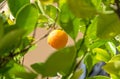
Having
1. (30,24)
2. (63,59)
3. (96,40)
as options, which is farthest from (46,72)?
(96,40)

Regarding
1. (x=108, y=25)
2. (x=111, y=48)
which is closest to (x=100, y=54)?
(x=111, y=48)

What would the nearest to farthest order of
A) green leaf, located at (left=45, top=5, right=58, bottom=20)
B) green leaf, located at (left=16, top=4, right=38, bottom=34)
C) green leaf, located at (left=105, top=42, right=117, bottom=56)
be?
green leaf, located at (left=16, top=4, right=38, bottom=34) < green leaf, located at (left=45, top=5, right=58, bottom=20) < green leaf, located at (left=105, top=42, right=117, bottom=56)

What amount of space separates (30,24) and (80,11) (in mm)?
145

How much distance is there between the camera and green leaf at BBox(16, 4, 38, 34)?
49cm

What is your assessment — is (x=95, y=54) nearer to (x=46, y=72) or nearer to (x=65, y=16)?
(x=65, y=16)

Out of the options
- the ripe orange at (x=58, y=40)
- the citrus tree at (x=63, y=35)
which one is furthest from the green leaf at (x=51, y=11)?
the ripe orange at (x=58, y=40)

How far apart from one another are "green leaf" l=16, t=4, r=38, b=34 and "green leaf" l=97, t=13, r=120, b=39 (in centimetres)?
13

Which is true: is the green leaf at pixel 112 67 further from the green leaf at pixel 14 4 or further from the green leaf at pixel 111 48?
the green leaf at pixel 111 48

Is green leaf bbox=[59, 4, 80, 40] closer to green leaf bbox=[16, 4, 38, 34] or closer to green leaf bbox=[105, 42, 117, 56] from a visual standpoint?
green leaf bbox=[16, 4, 38, 34]

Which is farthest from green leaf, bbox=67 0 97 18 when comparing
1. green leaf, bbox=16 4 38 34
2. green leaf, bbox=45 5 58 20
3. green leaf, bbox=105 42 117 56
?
green leaf, bbox=105 42 117 56

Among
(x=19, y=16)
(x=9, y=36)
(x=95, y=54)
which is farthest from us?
(x=95, y=54)

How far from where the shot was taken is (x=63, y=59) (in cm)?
37

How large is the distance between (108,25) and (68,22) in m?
0.14

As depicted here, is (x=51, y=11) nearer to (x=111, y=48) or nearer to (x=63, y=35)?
(x=63, y=35)
